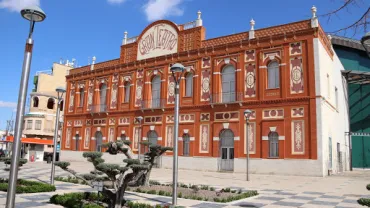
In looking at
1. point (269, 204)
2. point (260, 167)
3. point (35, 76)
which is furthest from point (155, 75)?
point (35, 76)

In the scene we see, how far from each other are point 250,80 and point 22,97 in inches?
825

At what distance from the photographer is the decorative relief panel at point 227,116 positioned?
83.1 feet

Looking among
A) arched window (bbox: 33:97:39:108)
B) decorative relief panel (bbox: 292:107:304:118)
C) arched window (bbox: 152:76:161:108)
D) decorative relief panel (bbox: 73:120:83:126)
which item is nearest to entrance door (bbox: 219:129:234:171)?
decorative relief panel (bbox: 292:107:304:118)

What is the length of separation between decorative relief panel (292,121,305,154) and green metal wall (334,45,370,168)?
40.4 feet

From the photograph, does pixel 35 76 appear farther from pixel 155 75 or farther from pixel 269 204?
pixel 269 204

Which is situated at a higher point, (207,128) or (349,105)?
(349,105)

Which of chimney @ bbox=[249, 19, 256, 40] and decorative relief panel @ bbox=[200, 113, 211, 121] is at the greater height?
chimney @ bbox=[249, 19, 256, 40]

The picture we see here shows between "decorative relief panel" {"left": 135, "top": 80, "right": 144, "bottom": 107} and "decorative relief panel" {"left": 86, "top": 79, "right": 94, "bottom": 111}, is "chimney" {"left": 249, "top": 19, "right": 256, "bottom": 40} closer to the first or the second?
"decorative relief panel" {"left": 135, "top": 80, "right": 144, "bottom": 107}

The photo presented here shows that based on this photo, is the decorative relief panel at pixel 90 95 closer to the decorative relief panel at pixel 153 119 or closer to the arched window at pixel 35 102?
the decorative relief panel at pixel 153 119

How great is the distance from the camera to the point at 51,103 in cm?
4878

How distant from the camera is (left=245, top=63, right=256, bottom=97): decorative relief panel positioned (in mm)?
25033

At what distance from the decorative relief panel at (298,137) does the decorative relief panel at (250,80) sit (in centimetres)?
398

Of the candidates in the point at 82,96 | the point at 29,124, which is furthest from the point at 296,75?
the point at 29,124

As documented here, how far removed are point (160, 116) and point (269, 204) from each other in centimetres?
1962
